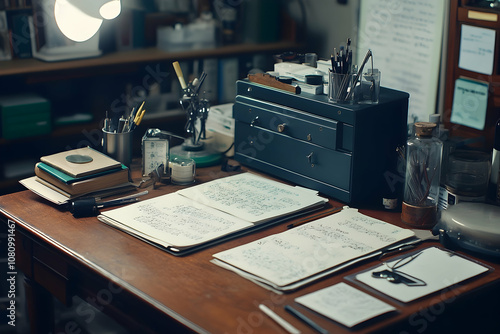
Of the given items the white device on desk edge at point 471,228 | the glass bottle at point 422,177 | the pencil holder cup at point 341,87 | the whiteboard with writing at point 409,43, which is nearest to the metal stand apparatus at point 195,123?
the pencil holder cup at point 341,87

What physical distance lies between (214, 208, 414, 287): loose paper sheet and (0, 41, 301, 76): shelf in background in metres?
1.90

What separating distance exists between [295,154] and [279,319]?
2.53ft

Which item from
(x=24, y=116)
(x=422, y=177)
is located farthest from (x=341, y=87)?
(x=24, y=116)

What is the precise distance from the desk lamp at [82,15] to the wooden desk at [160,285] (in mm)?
484

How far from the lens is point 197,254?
1574 millimetres

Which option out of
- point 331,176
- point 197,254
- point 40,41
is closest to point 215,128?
point 331,176

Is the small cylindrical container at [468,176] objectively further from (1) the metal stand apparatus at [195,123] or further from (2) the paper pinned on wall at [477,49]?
(2) the paper pinned on wall at [477,49]

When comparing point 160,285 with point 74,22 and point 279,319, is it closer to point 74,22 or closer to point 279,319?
point 279,319

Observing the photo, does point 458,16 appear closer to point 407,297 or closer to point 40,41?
point 407,297

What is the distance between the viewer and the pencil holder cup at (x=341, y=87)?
1.82 meters

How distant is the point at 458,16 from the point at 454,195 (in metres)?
1.18

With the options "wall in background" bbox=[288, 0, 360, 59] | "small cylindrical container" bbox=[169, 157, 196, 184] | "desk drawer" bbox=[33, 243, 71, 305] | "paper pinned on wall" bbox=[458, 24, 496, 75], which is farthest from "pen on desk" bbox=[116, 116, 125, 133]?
"wall in background" bbox=[288, 0, 360, 59]

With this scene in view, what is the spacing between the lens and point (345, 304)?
134 centimetres

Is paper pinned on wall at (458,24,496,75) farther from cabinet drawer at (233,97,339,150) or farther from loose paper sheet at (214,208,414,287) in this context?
loose paper sheet at (214,208,414,287)
